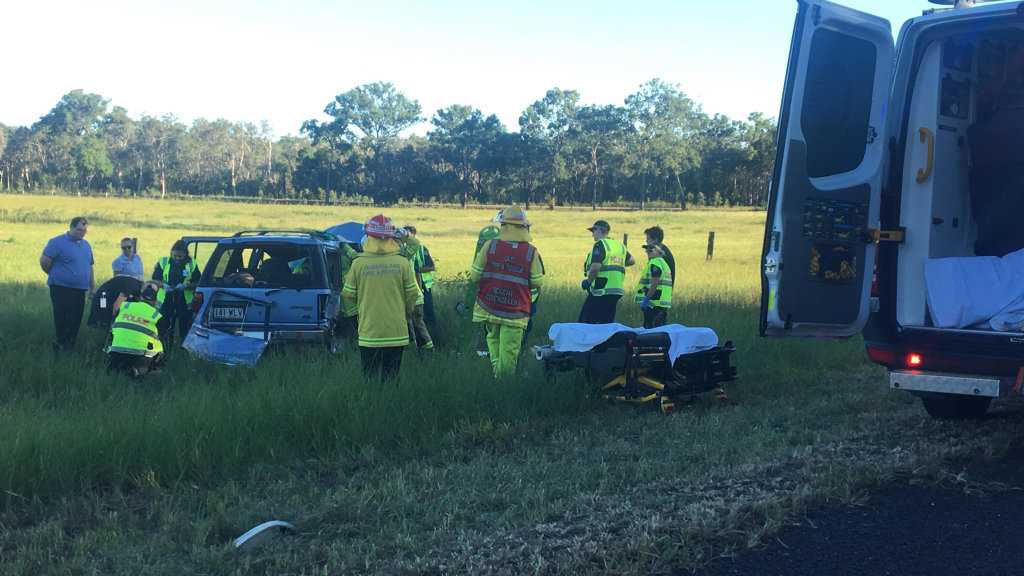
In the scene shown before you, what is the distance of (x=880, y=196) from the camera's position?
6.06 meters

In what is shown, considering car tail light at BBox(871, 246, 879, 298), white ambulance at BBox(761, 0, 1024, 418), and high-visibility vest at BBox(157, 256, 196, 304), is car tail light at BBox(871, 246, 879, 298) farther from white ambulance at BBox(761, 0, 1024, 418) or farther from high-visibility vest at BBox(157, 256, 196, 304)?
high-visibility vest at BBox(157, 256, 196, 304)

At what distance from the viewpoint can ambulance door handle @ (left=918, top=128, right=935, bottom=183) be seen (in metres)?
6.03

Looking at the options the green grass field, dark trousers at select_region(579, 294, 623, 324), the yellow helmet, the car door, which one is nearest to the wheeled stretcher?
the green grass field

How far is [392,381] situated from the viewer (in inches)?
273

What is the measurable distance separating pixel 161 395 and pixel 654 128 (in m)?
93.1

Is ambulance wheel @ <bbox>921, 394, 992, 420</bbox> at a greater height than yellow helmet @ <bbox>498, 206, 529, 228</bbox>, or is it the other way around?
yellow helmet @ <bbox>498, 206, 529, 228</bbox>

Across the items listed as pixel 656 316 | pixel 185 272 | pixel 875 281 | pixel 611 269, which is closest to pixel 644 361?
pixel 875 281

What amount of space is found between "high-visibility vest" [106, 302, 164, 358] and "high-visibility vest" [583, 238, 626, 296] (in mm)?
4514

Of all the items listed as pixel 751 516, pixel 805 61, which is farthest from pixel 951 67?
pixel 751 516

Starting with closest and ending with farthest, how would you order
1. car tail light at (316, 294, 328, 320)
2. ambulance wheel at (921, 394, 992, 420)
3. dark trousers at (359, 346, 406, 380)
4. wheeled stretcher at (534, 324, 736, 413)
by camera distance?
ambulance wheel at (921, 394, 992, 420) → dark trousers at (359, 346, 406, 380) → wheeled stretcher at (534, 324, 736, 413) → car tail light at (316, 294, 328, 320)

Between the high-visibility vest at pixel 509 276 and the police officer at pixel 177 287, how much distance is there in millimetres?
3855

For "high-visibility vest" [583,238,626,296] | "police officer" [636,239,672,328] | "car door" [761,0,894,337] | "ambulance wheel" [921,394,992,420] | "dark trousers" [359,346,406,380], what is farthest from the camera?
"police officer" [636,239,672,328]

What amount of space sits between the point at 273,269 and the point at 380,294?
244 centimetres

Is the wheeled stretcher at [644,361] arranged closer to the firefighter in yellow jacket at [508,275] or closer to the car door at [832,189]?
the firefighter in yellow jacket at [508,275]
